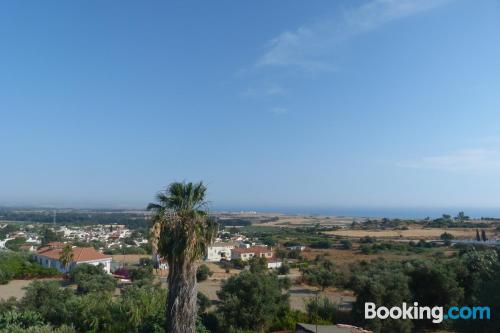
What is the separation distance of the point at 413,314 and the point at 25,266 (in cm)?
3588

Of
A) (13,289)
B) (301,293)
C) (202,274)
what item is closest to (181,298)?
(301,293)

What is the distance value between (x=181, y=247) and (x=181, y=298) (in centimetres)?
151

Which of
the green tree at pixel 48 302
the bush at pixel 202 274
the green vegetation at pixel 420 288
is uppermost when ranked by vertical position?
the green vegetation at pixel 420 288

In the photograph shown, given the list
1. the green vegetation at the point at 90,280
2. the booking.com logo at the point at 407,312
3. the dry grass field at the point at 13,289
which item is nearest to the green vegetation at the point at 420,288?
the booking.com logo at the point at 407,312

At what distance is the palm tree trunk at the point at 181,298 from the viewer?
11.6 m

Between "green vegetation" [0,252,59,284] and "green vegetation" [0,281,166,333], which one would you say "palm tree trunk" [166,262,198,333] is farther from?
"green vegetation" [0,252,59,284]

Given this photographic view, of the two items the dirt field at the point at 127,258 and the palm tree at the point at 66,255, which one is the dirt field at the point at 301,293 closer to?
the palm tree at the point at 66,255

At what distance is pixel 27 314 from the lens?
15.3 m

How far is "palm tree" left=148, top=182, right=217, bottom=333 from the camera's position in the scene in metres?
11.4

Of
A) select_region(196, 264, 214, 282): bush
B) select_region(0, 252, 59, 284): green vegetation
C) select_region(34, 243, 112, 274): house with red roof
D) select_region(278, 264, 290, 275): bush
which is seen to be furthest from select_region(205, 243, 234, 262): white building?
select_region(0, 252, 59, 284): green vegetation

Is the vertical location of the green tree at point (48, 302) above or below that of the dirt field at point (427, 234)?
above

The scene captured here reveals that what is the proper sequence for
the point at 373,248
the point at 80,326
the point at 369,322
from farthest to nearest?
the point at 373,248 < the point at 369,322 < the point at 80,326

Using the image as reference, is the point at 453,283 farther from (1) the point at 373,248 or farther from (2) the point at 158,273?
(1) the point at 373,248

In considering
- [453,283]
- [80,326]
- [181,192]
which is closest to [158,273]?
[80,326]
